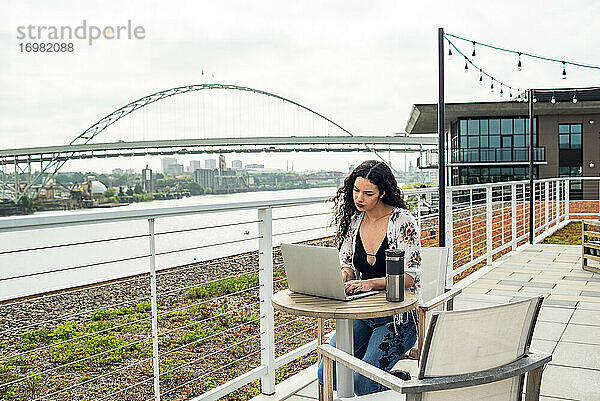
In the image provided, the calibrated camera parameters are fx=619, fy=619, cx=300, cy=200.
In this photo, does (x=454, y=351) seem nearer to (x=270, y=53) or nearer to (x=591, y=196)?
(x=591, y=196)

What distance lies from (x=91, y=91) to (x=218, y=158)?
1778 centimetres

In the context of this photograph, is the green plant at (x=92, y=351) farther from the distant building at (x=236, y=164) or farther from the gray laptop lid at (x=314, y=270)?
the distant building at (x=236, y=164)

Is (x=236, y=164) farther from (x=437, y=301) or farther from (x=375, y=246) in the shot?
(x=437, y=301)

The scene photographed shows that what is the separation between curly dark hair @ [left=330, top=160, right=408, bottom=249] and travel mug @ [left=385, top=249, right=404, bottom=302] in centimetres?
41

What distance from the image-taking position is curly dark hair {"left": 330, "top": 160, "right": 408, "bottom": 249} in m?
2.50

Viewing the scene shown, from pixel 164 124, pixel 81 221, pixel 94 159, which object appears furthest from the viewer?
pixel 164 124

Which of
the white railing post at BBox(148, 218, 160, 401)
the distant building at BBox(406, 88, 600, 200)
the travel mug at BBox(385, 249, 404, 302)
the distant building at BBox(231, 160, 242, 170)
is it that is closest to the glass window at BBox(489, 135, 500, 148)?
the distant building at BBox(406, 88, 600, 200)

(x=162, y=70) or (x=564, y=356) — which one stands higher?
Result: (x=162, y=70)

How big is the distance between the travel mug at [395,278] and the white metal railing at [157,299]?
666 mm

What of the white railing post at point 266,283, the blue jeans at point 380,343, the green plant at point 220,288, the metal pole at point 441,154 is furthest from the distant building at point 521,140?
the blue jeans at point 380,343

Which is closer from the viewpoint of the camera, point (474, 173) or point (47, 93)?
point (47, 93)

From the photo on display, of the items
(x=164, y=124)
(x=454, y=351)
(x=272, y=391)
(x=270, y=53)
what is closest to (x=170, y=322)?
(x=272, y=391)

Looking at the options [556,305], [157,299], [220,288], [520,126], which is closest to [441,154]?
[556,305]

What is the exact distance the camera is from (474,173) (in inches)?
1033
